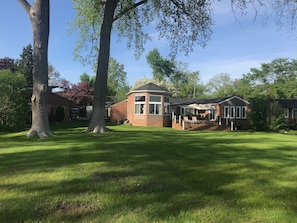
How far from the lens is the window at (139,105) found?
3403 centimetres

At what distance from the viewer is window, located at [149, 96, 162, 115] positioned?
33719mm

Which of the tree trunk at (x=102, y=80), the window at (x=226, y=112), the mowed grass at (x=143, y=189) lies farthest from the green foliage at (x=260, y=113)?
the mowed grass at (x=143, y=189)

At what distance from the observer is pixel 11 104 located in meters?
21.4

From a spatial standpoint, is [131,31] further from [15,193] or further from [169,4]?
[15,193]

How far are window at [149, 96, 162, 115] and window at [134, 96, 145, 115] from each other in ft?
2.93

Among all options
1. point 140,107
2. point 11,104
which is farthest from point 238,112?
point 11,104

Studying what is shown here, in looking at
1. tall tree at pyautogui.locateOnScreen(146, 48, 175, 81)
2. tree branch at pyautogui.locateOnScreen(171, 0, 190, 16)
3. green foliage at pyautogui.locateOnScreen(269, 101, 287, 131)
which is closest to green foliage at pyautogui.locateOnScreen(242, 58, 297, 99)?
tall tree at pyautogui.locateOnScreen(146, 48, 175, 81)

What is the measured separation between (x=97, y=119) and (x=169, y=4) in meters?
9.51

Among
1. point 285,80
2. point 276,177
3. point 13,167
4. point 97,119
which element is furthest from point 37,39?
point 285,80

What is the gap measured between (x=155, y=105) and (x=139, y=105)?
6.05 ft

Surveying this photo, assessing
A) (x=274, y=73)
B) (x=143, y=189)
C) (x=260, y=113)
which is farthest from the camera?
(x=274, y=73)

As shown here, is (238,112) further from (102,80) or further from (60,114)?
(102,80)

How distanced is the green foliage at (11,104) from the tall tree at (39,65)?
728cm

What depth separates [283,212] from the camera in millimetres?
4508
